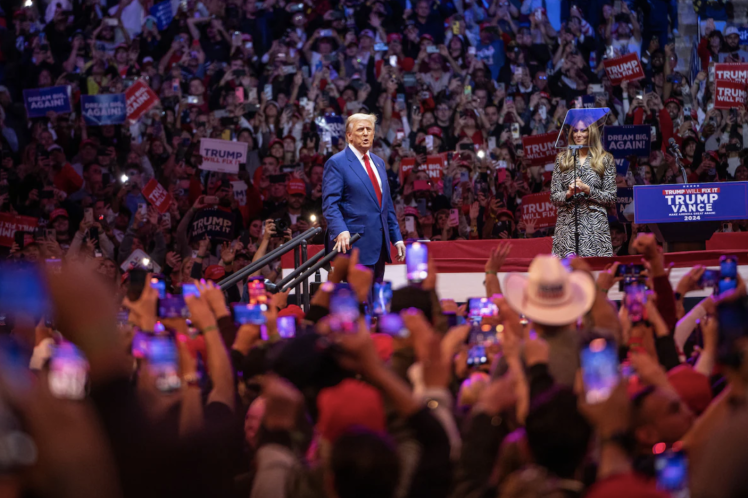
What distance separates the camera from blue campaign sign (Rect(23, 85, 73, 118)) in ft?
36.1

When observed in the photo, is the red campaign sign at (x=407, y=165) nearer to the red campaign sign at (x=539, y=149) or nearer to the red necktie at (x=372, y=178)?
the red campaign sign at (x=539, y=149)

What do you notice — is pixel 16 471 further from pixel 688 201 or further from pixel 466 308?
pixel 688 201

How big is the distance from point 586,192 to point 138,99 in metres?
6.42

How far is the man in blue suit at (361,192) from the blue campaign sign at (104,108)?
5.68 m

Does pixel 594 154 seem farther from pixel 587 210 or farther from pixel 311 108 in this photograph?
pixel 311 108

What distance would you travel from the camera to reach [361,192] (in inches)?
241

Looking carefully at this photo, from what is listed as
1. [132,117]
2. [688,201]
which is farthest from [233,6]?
[688,201]

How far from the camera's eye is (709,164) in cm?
1013

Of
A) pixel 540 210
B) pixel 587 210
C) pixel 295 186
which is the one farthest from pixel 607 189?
pixel 295 186

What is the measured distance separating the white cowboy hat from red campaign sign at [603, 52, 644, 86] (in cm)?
927

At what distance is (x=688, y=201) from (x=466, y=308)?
3487mm

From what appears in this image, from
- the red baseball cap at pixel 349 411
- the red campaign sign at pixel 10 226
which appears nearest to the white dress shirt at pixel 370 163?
the red baseball cap at pixel 349 411

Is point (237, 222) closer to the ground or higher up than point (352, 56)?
closer to the ground

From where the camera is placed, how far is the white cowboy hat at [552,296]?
10.1ft
